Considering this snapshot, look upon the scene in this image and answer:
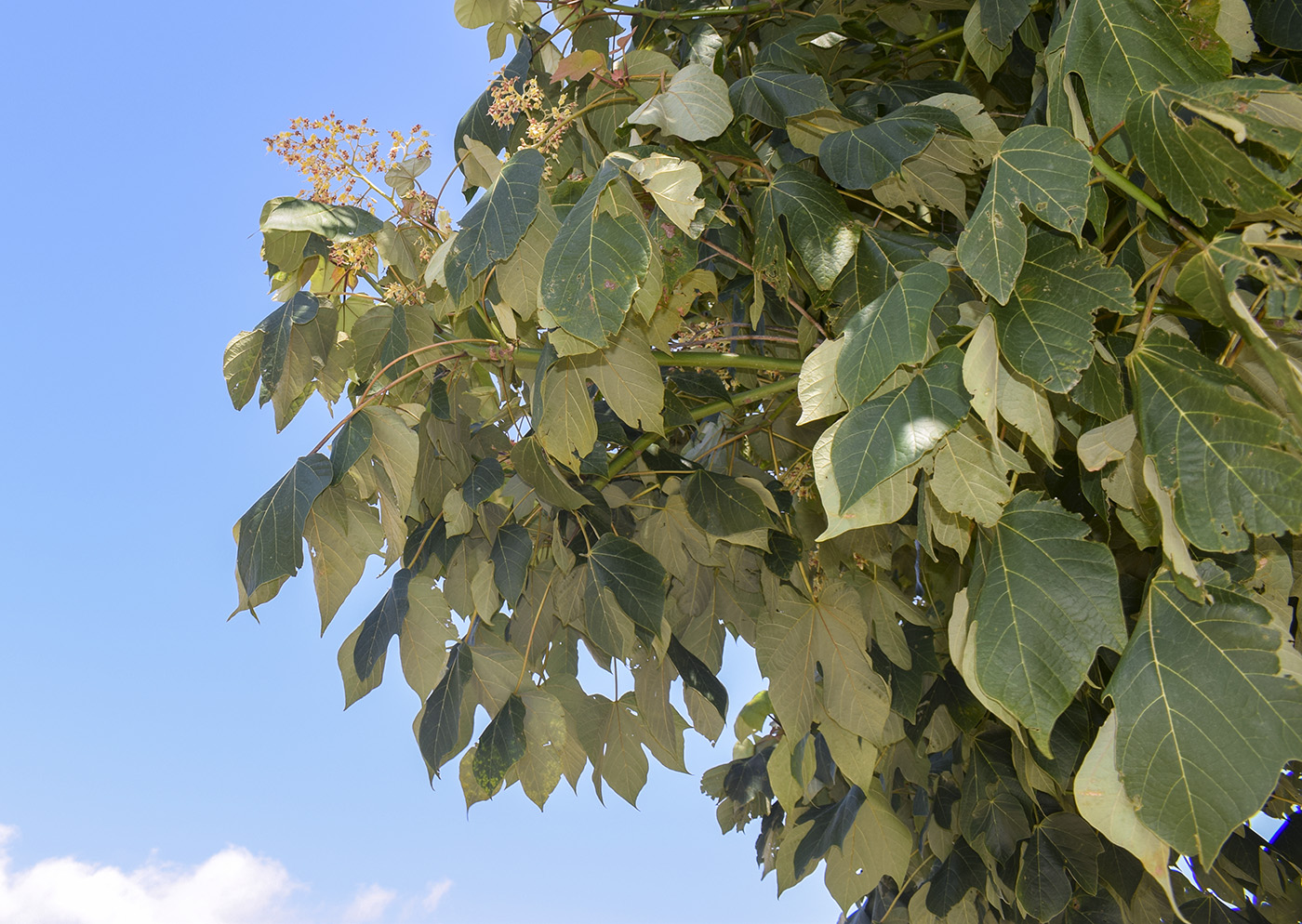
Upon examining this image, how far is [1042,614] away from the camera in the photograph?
2.25 ft

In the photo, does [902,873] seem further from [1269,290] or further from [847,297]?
[1269,290]

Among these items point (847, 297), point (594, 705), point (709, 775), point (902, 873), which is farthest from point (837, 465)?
point (709, 775)

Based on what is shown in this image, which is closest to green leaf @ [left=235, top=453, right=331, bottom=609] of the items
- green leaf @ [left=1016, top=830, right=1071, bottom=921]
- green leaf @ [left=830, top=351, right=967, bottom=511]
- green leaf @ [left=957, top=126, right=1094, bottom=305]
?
green leaf @ [left=830, top=351, right=967, bottom=511]

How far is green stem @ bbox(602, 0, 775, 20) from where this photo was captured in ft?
3.90

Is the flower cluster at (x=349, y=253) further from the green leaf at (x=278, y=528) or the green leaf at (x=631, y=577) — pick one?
the green leaf at (x=631, y=577)

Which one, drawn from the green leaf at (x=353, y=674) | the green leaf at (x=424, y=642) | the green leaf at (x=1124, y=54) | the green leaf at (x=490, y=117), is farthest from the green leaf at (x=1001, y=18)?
the green leaf at (x=353, y=674)

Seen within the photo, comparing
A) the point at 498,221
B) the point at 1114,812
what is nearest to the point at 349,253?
the point at 498,221

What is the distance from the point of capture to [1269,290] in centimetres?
60

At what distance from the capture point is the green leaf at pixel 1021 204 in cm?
69

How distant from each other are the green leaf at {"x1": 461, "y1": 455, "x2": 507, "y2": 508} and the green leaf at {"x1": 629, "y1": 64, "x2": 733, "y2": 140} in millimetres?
484

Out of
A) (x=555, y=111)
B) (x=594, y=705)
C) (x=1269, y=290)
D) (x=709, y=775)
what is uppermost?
(x=555, y=111)

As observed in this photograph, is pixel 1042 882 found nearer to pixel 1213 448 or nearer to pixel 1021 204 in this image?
pixel 1213 448

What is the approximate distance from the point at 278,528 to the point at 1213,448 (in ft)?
2.80

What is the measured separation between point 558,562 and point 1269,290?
2.96ft
